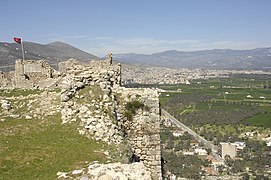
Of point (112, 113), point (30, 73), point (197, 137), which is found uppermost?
point (30, 73)

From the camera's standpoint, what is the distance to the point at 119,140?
31.5 feet

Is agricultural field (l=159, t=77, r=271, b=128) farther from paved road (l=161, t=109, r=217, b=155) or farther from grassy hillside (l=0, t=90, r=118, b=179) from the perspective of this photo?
grassy hillside (l=0, t=90, r=118, b=179)

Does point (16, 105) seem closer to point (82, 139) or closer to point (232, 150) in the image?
point (82, 139)

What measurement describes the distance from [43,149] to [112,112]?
2794 mm

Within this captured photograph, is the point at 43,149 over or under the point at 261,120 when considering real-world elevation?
over

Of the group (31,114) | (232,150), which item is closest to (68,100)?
(31,114)

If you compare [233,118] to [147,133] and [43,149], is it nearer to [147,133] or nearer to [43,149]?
[147,133]

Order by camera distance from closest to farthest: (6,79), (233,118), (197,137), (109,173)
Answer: (109,173), (6,79), (197,137), (233,118)

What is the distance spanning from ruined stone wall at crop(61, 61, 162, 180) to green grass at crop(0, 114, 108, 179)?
1.76 feet

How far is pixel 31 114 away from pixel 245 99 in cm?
16299

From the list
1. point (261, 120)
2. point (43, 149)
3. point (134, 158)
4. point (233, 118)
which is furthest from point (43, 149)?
point (261, 120)

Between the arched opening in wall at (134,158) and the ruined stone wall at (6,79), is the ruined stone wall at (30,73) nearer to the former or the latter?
the ruined stone wall at (6,79)

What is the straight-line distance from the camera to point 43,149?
8.91 meters

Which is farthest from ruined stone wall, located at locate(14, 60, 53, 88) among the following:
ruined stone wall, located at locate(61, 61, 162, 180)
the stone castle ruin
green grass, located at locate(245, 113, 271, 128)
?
green grass, located at locate(245, 113, 271, 128)
